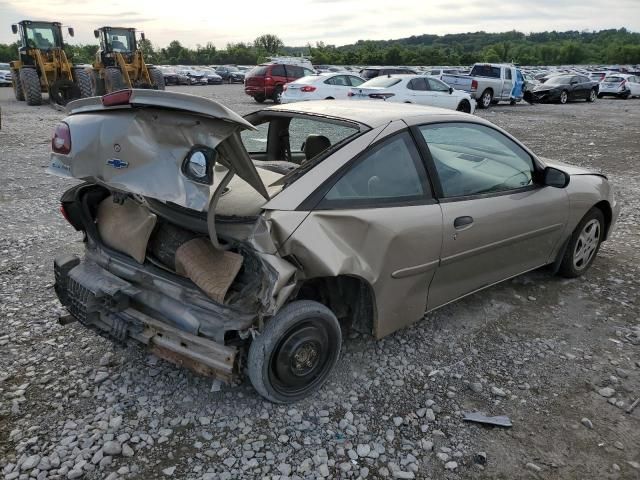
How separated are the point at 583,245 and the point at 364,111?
2509 mm

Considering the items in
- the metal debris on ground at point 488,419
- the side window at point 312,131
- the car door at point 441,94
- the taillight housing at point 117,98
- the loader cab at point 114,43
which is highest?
the loader cab at point 114,43

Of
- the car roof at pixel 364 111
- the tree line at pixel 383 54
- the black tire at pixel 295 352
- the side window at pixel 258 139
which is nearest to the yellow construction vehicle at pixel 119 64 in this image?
the side window at pixel 258 139

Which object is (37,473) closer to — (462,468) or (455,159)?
(462,468)

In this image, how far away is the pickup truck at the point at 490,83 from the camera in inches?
849

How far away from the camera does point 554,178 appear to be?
390 cm

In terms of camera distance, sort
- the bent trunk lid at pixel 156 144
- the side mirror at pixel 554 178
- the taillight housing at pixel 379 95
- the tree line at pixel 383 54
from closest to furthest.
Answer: the bent trunk lid at pixel 156 144 → the side mirror at pixel 554 178 → the taillight housing at pixel 379 95 → the tree line at pixel 383 54

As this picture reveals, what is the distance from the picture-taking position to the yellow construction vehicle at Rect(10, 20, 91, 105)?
18.2 m

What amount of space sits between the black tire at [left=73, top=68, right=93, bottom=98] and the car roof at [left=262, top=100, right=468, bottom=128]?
54.7 ft

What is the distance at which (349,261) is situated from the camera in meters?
2.78

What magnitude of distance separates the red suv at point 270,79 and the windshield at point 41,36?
7278 mm

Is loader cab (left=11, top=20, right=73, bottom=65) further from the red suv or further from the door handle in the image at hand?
the door handle

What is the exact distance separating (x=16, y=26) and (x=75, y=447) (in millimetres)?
20803

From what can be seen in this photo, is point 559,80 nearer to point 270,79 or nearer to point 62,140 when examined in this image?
point 270,79

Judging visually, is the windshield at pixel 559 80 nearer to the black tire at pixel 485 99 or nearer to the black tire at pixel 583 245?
the black tire at pixel 485 99
